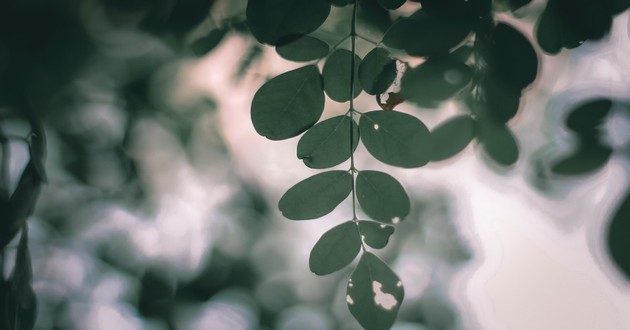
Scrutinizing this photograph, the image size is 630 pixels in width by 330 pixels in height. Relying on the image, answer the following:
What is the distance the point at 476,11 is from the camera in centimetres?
90

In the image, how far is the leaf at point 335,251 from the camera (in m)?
1.08

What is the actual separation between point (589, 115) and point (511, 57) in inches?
11.7

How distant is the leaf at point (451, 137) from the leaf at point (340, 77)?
21 cm

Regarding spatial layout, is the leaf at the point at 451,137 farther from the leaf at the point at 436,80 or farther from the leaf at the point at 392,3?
the leaf at the point at 392,3

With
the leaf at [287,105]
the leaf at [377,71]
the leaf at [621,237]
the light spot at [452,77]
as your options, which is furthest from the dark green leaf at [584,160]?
the leaf at [287,105]

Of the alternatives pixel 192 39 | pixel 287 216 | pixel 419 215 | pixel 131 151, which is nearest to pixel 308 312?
pixel 419 215

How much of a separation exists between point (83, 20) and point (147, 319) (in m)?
2.43

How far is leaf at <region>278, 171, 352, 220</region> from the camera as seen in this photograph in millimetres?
1045

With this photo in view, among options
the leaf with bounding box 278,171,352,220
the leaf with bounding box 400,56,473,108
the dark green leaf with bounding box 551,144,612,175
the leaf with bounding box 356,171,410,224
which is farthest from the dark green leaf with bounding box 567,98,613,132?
the leaf with bounding box 278,171,352,220

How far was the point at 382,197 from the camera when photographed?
105cm

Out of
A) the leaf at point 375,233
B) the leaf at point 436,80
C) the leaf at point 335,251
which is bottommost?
the leaf at point 335,251

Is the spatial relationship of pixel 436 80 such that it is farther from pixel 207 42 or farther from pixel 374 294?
pixel 207 42

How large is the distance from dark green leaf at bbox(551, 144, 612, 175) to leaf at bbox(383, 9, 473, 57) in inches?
13.9

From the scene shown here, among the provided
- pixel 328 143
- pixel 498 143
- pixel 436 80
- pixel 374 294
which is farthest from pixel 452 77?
pixel 374 294
